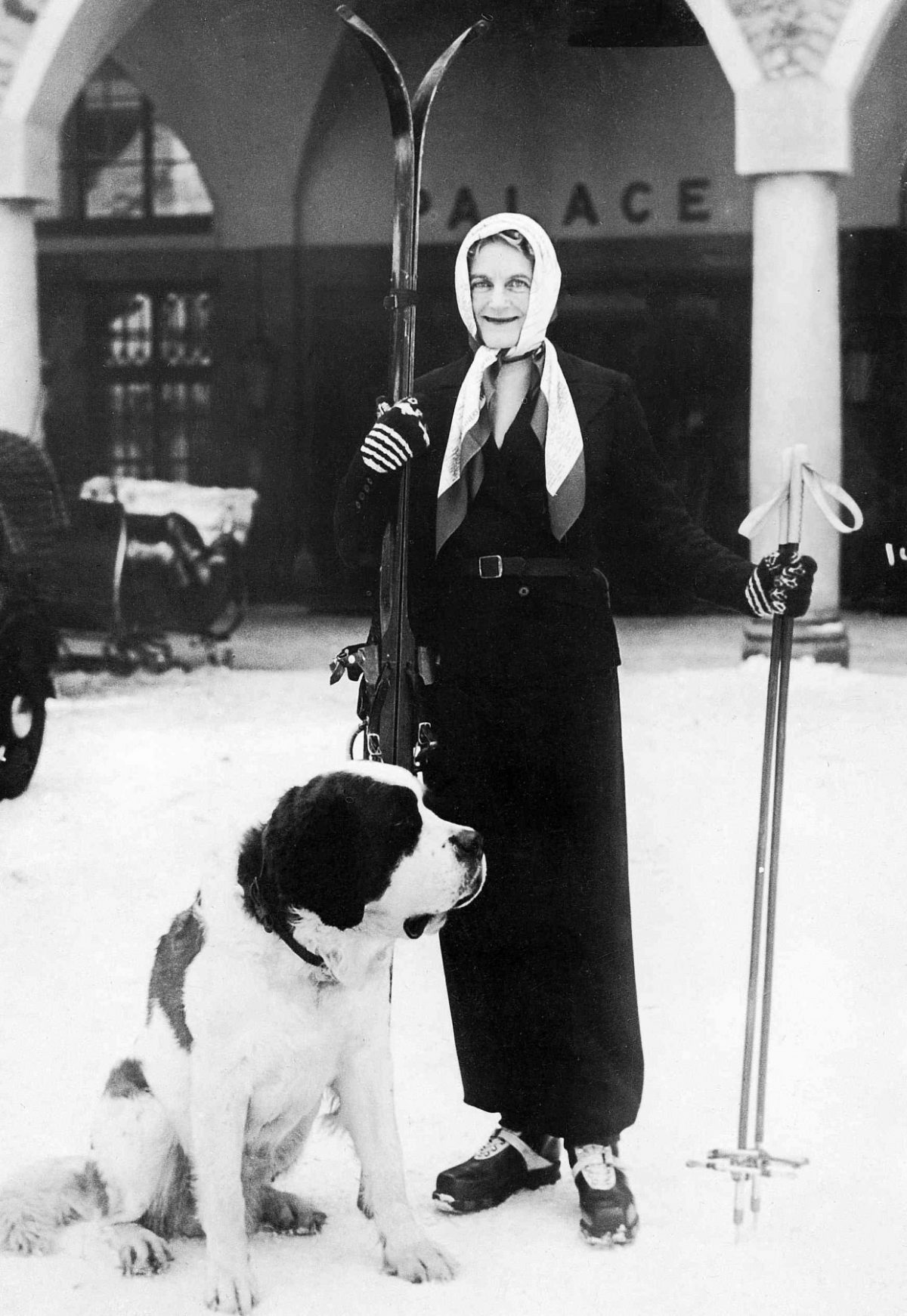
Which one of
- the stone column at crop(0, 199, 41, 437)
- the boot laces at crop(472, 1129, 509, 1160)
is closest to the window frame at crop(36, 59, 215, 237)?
the stone column at crop(0, 199, 41, 437)

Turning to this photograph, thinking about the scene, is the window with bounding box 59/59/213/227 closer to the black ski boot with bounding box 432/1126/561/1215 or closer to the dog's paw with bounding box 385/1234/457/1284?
the black ski boot with bounding box 432/1126/561/1215

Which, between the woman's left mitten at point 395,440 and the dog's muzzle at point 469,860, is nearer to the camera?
the dog's muzzle at point 469,860

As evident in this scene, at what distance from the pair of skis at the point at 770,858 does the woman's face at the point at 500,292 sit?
56 centimetres

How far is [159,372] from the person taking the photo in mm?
10797

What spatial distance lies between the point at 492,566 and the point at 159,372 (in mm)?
8215

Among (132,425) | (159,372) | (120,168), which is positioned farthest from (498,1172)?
(120,168)

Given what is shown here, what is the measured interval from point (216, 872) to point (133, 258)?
917cm

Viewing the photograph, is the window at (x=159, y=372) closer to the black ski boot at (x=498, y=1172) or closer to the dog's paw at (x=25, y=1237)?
the black ski boot at (x=498, y=1172)

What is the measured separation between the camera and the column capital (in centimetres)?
592

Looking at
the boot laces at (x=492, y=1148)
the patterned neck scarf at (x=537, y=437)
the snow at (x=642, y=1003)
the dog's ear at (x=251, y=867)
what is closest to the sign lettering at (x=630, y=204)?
the snow at (x=642, y=1003)

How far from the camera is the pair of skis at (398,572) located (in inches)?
119

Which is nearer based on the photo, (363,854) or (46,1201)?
(363,854)

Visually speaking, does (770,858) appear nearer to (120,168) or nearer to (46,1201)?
(46,1201)

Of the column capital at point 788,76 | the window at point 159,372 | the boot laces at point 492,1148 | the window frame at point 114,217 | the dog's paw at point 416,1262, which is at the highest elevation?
the window frame at point 114,217
